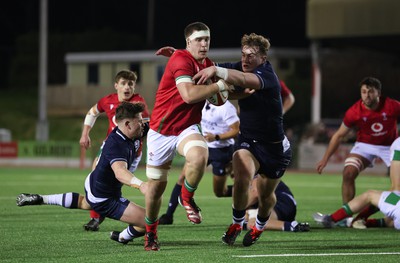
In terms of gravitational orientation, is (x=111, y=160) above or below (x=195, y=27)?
below

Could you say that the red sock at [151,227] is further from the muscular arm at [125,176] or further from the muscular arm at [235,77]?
the muscular arm at [235,77]

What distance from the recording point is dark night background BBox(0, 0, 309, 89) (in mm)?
67312

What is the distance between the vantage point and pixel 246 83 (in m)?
10.1

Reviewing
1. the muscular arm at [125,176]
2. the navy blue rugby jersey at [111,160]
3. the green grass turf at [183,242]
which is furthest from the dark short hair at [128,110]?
the green grass turf at [183,242]

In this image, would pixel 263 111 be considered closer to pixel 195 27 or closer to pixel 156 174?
pixel 195 27

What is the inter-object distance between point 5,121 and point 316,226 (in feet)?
144

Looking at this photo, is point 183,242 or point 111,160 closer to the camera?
point 111,160

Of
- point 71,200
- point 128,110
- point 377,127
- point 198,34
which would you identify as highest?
point 198,34

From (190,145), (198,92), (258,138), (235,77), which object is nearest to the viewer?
(198,92)

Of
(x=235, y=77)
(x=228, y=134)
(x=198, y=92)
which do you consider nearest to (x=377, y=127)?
(x=228, y=134)

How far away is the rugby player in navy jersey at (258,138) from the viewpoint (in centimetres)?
1063

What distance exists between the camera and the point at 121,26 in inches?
3012

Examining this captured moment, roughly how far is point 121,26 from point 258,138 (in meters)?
66.5

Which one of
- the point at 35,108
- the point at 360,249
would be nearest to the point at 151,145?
the point at 360,249
